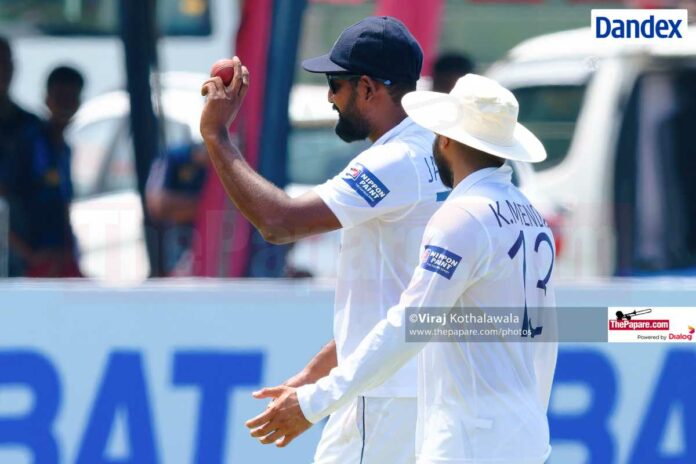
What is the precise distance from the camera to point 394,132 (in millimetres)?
3623

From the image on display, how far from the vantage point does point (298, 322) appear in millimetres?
5160

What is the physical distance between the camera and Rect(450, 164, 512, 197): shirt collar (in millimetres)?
3049

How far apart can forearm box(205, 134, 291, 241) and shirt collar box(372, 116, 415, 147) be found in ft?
1.06

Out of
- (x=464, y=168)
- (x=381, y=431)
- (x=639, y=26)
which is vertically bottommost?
(x=381, y=431)

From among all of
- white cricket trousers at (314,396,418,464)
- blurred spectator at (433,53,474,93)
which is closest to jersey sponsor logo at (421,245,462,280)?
white cricket trousers at (314,396,418,464)

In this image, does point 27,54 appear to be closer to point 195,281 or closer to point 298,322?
point 195,281

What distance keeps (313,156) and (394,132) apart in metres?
1.72

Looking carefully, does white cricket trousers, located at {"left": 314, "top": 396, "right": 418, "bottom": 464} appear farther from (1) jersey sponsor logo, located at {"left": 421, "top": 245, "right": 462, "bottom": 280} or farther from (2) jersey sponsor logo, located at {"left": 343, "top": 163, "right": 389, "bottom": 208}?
(1) jersey sponsor logo, located at {"left": 421, "top": 245, "right": 462, "bottom": 280}

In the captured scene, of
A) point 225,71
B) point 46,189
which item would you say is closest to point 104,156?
point 46,189

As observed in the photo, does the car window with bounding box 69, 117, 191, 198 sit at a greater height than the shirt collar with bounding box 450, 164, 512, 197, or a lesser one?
greater

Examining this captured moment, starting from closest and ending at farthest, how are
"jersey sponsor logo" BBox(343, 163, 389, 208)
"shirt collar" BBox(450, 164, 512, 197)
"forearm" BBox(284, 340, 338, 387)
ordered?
"shirt collar" BBox(450, 164, 512, 197) → "jersey sponsor logo" BBox(343, 163, 389, 208) → "forearm" BBox(284, 340, 338, 387)

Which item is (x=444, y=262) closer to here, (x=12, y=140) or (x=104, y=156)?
(x=104, y=156)

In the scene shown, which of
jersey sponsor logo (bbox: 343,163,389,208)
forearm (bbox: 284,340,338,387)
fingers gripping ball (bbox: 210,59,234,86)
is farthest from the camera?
forearm (bbox: 284,340,338,387)

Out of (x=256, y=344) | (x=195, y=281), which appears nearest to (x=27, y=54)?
(x=195, y=281)
